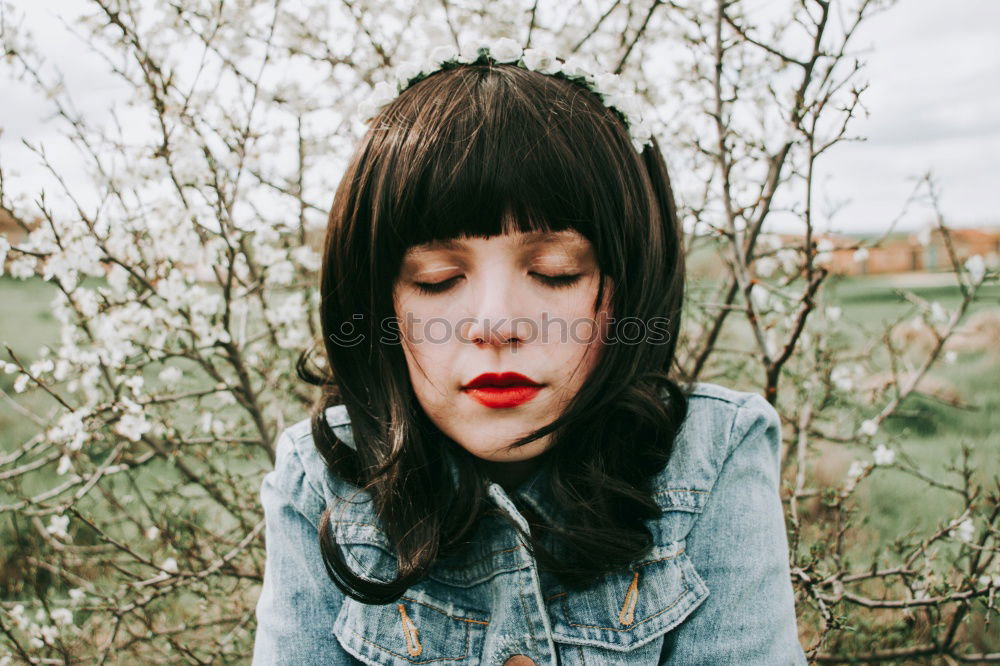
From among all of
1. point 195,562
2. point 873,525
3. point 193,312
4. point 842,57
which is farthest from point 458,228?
point 873,525

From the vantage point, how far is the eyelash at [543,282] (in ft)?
4.07

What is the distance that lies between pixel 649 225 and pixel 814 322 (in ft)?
5.72

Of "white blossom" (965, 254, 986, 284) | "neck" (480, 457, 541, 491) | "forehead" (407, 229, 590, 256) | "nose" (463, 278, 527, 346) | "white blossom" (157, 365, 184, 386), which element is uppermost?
"white blossom" (965, 254, 986, 284)

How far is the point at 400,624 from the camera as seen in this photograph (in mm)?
1387

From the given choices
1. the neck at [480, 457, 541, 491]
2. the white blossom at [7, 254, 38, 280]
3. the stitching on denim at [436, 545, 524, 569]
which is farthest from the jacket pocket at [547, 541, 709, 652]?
the white blossom at [7, 254, 38, 280]

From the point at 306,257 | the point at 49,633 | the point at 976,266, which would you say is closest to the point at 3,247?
the point at 306,257

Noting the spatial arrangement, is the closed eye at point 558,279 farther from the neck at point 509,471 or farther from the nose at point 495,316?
A: the neck at point 509,471

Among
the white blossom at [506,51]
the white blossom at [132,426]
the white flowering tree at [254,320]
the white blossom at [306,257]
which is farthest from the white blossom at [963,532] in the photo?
the white blossom at [132,426]

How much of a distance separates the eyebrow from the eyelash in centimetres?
6

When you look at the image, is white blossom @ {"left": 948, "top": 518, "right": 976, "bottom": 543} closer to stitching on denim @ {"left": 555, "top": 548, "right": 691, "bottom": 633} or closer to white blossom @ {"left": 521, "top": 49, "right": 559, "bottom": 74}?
stitching on denim @ {"left": 555, "top": 548, "right": 691, "bottom": 633}

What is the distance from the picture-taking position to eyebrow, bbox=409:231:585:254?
1.21 metres

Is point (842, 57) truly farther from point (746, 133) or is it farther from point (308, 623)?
point (308, 623)

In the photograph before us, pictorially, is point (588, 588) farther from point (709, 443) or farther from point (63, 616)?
point (63, 616)

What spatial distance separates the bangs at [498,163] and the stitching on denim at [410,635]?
716 mm
